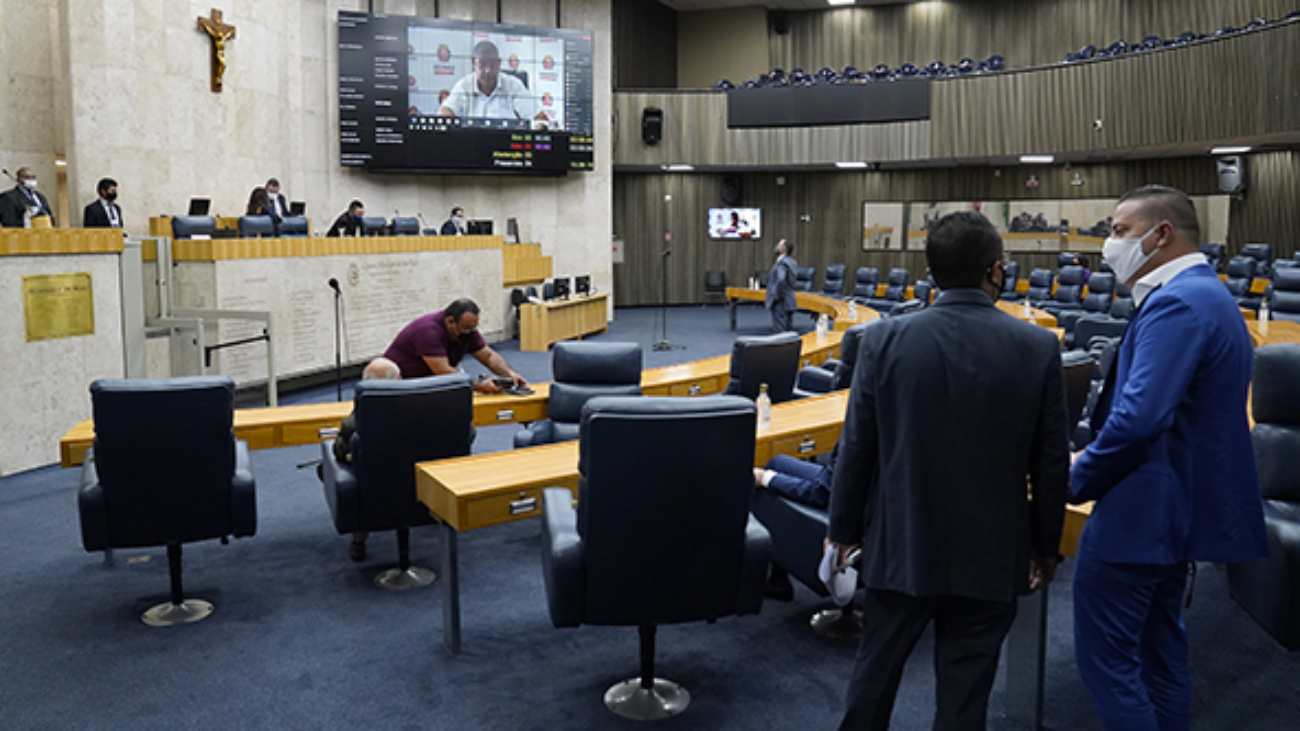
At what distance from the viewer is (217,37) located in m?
11.5

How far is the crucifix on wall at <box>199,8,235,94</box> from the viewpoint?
11430 mm

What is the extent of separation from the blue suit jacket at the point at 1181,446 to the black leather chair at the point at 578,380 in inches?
137

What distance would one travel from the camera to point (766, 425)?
4.61 metres

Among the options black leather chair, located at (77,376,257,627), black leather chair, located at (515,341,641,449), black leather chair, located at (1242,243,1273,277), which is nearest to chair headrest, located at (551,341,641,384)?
black leather chair, located at (515,341,641,449)

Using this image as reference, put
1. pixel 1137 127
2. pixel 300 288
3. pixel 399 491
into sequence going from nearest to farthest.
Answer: pixel 399 491 < pixel 300 288 < pixel 1137 127

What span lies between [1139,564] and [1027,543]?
31 centimetres

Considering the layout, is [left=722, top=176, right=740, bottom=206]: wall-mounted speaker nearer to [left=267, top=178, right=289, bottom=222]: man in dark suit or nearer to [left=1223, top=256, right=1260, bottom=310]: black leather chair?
[left=1223, top=256, right=1260, bottom=310]: black leather chair

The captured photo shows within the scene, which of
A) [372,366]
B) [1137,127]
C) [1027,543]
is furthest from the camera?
[1137,127]

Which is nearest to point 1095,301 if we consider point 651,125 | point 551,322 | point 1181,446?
point 551,322

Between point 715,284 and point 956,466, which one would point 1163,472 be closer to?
point 956,466

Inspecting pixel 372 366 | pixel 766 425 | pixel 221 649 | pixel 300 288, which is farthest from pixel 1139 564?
pixel 300 288

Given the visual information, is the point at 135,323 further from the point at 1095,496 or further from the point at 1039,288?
the point at 1039,288

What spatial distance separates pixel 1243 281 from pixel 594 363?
9659 mm

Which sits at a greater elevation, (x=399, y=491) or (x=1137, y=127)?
(x=1137, y=127)
